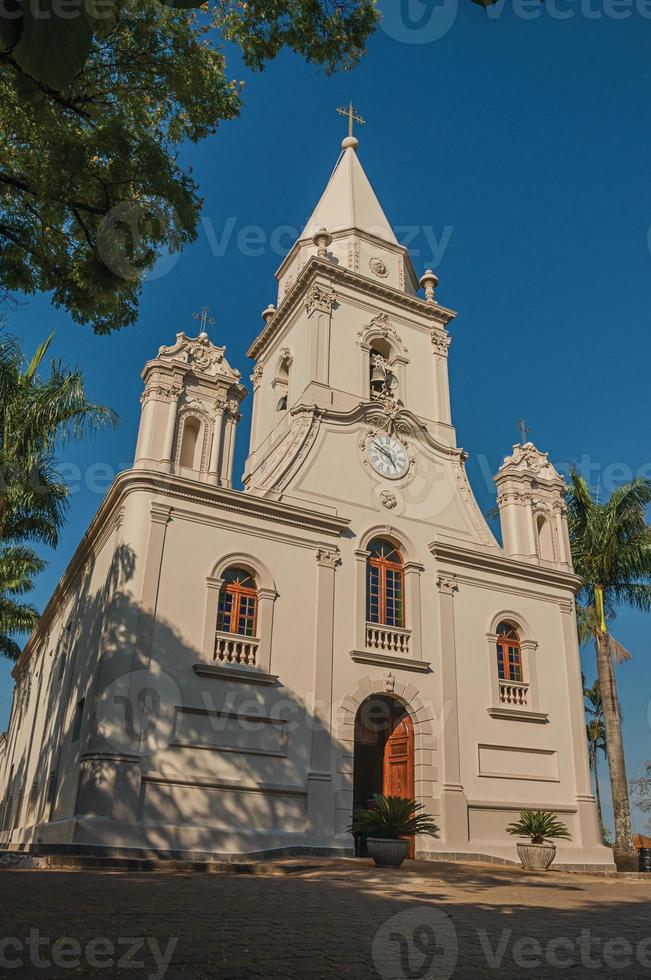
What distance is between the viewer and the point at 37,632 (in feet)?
101

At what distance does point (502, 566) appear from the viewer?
883 inches

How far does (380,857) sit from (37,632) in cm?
2098

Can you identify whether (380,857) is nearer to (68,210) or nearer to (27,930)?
(27,930)

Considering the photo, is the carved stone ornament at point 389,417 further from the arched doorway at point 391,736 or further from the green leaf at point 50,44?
the green leaf at point 50,44

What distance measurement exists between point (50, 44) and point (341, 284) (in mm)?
24331

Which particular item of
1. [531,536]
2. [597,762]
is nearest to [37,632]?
[531,536]

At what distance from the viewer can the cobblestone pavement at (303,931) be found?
185 inches

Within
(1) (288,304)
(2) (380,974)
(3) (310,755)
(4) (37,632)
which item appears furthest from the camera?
(4) (37,632)

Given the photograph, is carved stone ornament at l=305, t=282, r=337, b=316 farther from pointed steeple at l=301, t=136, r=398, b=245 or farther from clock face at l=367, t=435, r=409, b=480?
clock face at l=367, t=435, r=409, b=480

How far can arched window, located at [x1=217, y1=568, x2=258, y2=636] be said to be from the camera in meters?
17.7

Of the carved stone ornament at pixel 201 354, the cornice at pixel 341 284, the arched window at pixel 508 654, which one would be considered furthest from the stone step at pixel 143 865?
the cornice at pixel 341 284

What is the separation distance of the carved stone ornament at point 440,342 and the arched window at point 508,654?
10.2m
